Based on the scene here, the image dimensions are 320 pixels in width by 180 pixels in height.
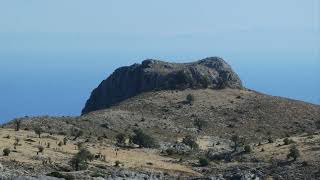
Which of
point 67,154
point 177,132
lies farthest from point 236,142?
point 67,154

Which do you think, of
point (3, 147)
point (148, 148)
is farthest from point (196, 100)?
point (3, 147)

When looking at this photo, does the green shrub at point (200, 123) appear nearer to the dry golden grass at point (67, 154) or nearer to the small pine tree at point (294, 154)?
the dry golden grass at point (67, 154)

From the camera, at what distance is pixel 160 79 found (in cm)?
12481

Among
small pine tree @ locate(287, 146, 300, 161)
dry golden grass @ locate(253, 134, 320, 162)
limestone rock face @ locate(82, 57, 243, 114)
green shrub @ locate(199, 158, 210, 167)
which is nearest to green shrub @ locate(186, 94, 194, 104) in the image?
limestone rock face @ locate(82, 57, 243, 114)

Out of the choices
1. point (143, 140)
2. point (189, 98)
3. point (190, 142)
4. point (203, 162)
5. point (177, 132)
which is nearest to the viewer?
point (203, 162)

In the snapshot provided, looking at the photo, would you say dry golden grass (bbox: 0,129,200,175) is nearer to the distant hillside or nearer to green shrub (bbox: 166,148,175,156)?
the distant hillside

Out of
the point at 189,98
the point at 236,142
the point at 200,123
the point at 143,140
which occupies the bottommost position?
the point at 143,140

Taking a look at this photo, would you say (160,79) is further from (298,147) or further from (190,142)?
(298,147)

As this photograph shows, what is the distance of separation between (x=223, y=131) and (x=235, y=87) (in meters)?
28.0

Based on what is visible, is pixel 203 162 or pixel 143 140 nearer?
pixel 203 162

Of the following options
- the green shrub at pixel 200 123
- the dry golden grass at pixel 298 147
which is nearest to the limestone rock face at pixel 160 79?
the green shrub at pixel 200 123

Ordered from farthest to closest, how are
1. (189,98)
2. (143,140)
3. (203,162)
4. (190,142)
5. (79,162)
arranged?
(189,98), (190,142), (143,140), (203,162), (79,162)

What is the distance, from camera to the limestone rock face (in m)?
123

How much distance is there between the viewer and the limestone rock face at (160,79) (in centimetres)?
12275
